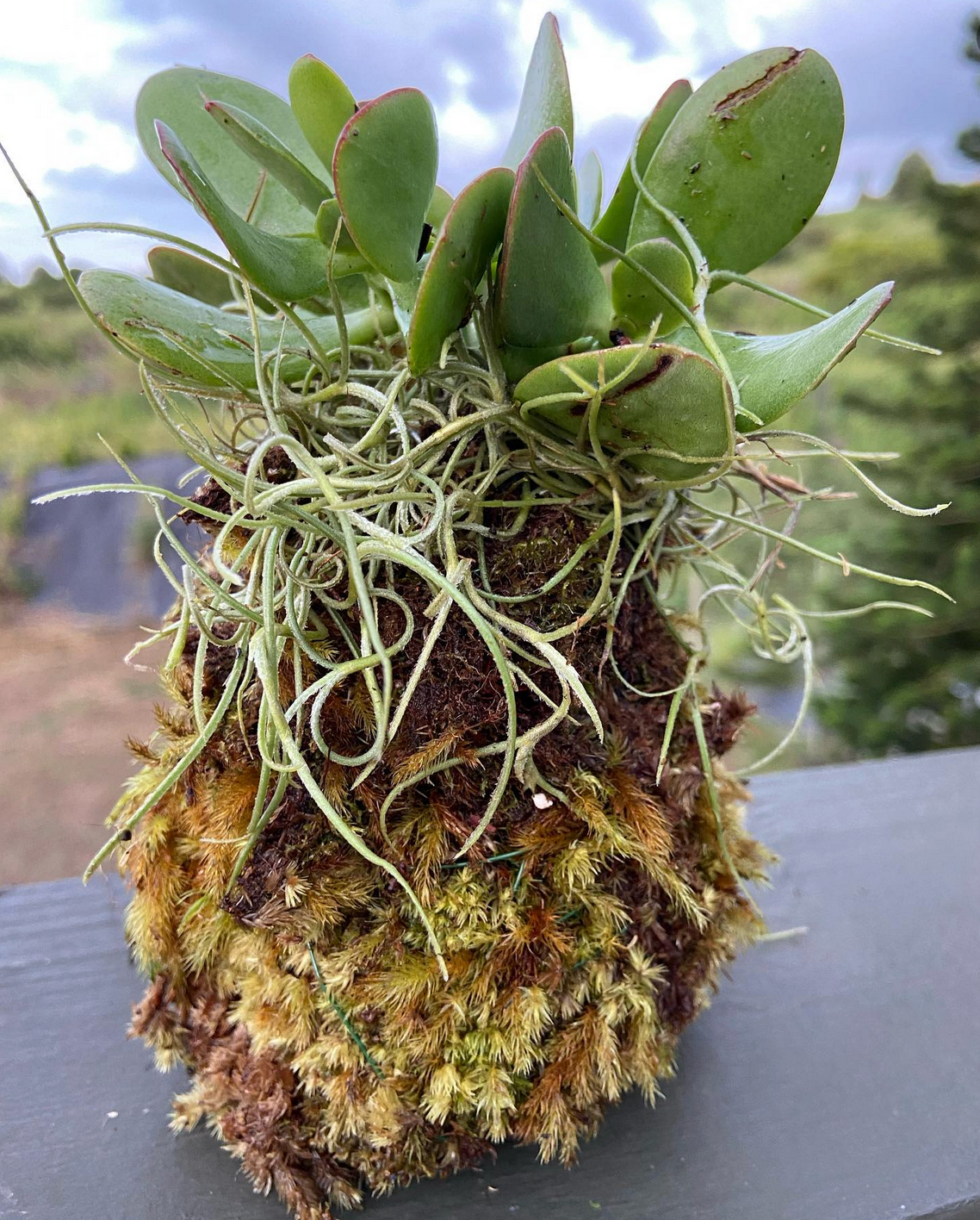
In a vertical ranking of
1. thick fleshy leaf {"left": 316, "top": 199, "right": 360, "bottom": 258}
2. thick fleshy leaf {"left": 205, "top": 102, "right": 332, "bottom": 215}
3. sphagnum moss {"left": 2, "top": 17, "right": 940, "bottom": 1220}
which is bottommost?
sphagnum moss {"left": 2, "top": 17, "right": 940, "bottom": 1220}

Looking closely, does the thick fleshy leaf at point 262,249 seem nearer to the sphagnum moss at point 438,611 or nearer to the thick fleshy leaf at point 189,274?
the sphagnum moss at point 438,611

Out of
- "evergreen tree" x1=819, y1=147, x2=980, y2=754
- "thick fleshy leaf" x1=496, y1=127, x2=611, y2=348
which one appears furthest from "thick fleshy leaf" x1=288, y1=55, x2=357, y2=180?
"evergreen tree" x1=819, y1=147, x2=980, y2=754

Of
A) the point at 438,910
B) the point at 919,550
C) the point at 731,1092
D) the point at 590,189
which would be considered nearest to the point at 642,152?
the point at 590,189

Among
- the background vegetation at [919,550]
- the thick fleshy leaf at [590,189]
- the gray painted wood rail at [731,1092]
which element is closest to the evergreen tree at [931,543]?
the background vegetation at [919,550]

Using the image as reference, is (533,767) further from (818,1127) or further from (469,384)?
(818,1127)

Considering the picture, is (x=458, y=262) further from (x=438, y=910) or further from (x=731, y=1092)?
(x=731, y=1092)

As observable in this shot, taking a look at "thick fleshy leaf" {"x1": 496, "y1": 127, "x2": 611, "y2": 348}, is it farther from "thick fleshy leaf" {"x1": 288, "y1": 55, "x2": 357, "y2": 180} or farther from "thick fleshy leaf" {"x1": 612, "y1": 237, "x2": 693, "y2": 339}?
"thick fleshy leaf" {"x1": 288, "y1": 55, "x2": 357, "y2": 180}
